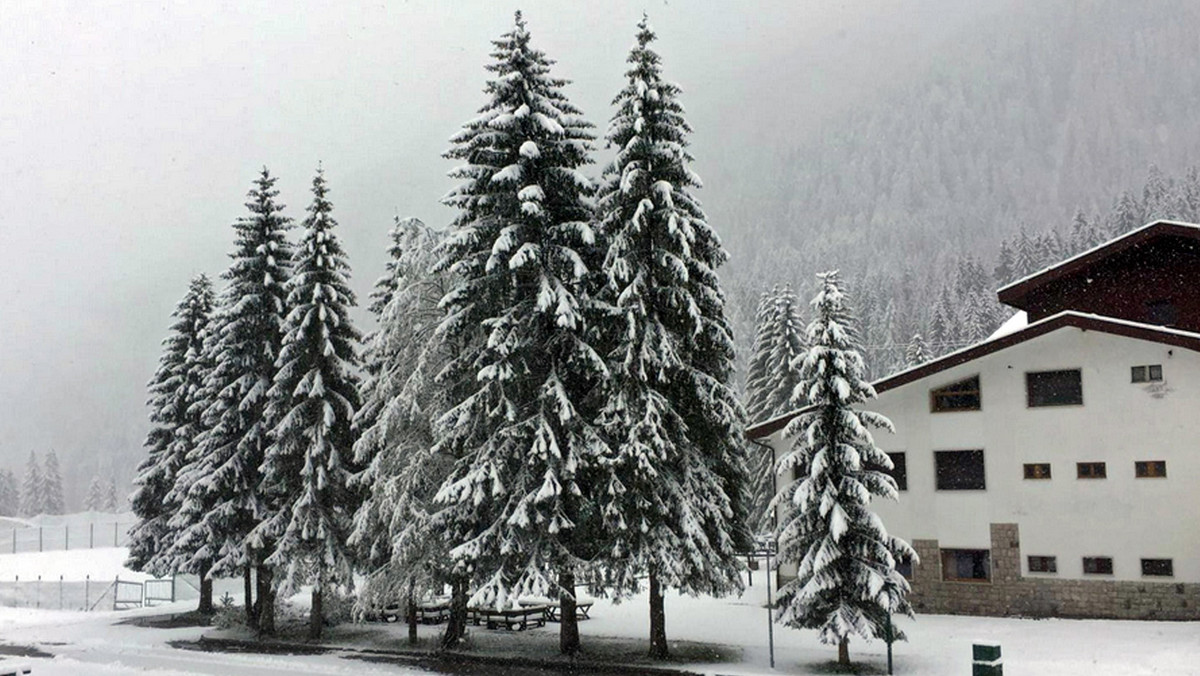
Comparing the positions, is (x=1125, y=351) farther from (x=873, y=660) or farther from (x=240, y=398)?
(x=240, y=398)

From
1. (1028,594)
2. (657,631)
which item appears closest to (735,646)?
(657,631)

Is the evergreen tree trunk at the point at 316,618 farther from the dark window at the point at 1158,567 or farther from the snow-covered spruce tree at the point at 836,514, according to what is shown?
the dark window at the point at 1158,567

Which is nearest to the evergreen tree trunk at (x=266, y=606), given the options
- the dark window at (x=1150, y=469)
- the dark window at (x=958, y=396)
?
the dark window at (x=958, y=396)

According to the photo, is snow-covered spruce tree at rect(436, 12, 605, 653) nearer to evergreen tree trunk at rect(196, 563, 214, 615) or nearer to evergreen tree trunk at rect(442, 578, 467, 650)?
evergreen tree trunk at rect(442, 578, 467, 650)

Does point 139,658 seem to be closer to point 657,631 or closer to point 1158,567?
point 657,631

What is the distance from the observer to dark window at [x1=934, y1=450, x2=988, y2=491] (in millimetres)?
31406

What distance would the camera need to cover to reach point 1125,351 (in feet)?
96.0

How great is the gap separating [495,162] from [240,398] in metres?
13.6

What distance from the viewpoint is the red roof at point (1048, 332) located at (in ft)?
92.7

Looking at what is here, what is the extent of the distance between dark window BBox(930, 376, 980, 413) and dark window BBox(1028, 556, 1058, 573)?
4.89 m

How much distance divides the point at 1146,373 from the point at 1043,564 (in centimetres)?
645

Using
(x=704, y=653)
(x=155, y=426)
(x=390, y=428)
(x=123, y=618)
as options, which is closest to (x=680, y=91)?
(x=390, y=428)

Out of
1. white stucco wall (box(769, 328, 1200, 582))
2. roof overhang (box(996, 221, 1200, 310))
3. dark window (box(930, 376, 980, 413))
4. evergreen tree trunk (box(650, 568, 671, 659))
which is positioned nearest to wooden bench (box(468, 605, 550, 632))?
evergreen tree trunk (box(650, 568, 671, 659))

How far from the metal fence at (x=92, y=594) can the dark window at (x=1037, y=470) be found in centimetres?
4193
